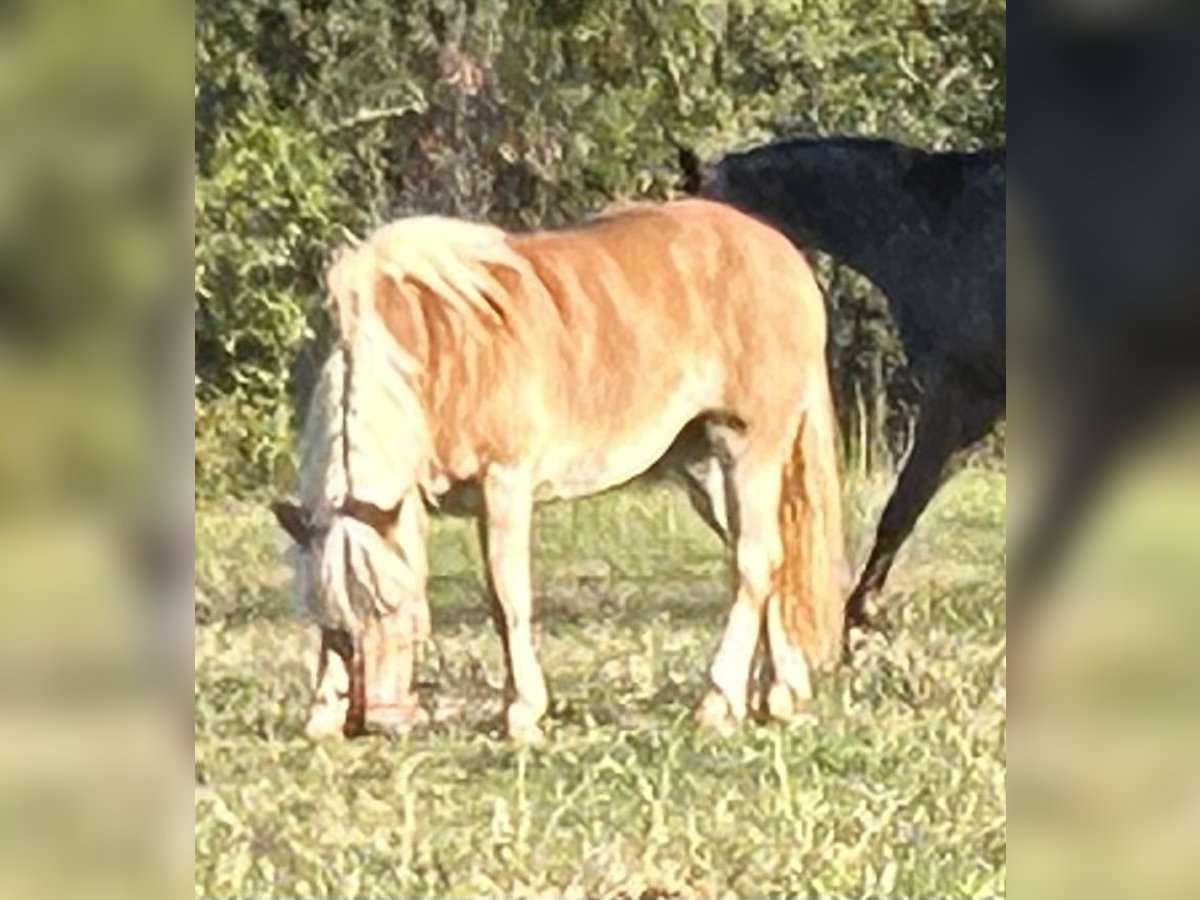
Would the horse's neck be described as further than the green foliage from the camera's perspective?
Yes

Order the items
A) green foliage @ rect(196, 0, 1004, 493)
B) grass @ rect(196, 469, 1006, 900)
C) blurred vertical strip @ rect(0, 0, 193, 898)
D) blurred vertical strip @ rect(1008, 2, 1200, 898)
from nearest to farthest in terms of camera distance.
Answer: blurred vertical strip @ rect(0, 0, 193, 898)
blurred vertical strip @ rect(1008, 2, 1200, 898)
green foliage @ rect(196, 0, 1004, 493)
grass @ rect(196, 469, 1006, 900)

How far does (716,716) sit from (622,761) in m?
0.17

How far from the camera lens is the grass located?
3807 millimetres

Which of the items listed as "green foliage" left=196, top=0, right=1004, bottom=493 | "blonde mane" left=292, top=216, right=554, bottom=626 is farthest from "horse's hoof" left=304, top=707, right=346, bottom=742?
"green foliage" left=196, top=0, right=1004, bottom=493

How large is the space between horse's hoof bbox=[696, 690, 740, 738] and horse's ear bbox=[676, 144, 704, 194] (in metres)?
0.82

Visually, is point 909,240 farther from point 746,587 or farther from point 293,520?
point 293,520

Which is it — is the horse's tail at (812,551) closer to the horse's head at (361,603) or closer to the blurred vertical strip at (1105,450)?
the blurred vertical strip at (1105,450)

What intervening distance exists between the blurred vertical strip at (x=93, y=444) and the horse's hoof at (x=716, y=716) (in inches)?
33.2

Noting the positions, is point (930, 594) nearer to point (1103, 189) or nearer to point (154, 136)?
point (1103, 189)

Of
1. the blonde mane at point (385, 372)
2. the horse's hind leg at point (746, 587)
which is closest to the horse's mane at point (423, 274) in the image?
the blonde mane at point (385, 372)

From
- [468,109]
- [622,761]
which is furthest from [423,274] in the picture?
[622,761]

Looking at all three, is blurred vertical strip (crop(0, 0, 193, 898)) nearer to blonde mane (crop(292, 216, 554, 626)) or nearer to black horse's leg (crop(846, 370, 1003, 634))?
blonde mane (crop(292, 216, 554, 626))

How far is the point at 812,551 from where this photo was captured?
3885 mm

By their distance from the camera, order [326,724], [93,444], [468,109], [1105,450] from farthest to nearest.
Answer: [326,724] < [468,109] < [1105,450] < [93,444]
